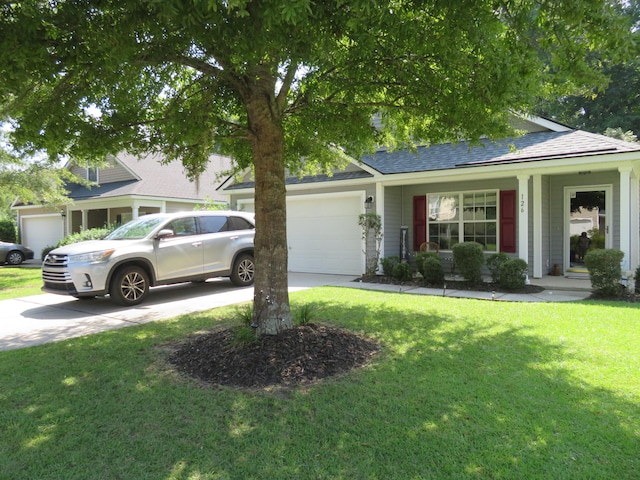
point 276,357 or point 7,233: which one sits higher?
point 7,233

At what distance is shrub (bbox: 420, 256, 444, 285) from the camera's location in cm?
1053

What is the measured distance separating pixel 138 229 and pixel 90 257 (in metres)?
1.47

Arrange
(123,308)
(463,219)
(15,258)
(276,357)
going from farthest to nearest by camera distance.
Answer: (15,258) → (463,219) → (123,308) → (276,357)

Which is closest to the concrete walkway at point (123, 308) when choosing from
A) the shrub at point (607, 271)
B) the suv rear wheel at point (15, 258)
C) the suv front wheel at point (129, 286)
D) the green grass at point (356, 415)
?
the suv front wheel at point (129, 286)

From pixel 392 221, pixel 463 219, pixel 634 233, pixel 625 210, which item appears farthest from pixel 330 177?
pixel 634 233

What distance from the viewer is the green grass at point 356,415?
9.53 ft

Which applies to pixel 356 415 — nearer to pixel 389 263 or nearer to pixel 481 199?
pixel 389 263

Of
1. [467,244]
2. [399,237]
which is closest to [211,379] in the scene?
[467,244]

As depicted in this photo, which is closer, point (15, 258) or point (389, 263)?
point (389, 263)

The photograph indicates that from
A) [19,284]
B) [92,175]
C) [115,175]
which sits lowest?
[19,284]

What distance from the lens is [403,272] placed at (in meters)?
11.3

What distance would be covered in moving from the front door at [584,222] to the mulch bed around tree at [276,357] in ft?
27.6

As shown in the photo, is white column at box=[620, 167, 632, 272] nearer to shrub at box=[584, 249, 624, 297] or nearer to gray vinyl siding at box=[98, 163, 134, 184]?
shrub at box=[584, 249, 624, 297]

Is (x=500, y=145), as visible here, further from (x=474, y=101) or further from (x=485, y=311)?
(x=474, y=101)
